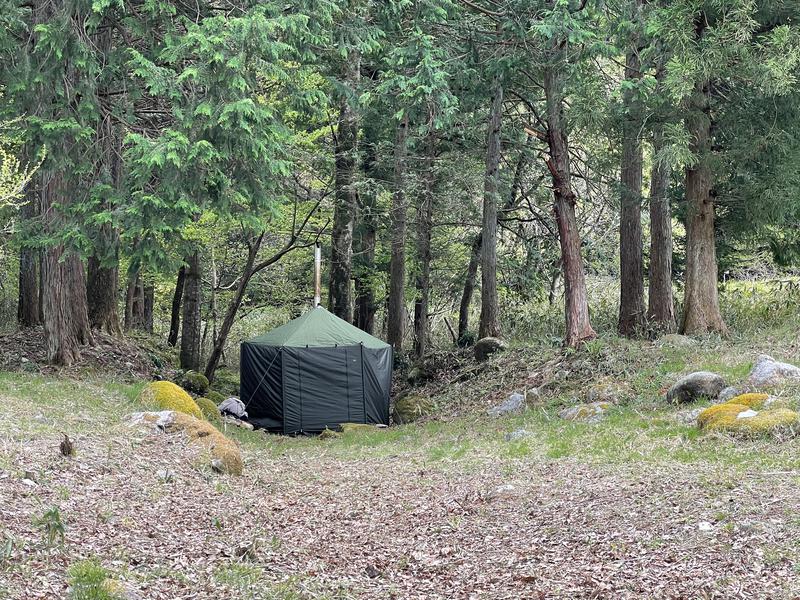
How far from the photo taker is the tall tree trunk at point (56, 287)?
11719 mm

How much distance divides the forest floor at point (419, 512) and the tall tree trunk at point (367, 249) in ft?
28.7

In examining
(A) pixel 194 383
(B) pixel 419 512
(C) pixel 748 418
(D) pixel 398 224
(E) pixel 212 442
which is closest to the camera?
(B) pixel 419 512

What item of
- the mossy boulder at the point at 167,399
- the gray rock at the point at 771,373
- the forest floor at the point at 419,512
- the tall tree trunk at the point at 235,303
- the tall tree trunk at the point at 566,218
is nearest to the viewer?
the forest floor at the point at 419,512

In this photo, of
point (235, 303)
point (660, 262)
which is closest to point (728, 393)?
point (660, 262)

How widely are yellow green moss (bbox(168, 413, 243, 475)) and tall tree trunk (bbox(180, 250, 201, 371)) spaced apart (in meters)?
8.37

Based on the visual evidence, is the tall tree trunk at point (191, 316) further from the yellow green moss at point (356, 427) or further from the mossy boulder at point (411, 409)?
the mossy boulder at point (411, 409)

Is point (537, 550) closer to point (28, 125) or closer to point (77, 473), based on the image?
point (77, 473)

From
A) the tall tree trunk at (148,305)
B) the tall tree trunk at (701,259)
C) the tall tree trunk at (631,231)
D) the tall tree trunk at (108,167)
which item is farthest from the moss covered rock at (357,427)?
the tall tree trunk at (148,305)

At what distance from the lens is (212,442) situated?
8.30m

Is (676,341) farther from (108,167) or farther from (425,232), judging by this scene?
(108,167)

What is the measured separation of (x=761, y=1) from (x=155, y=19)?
836 centimetres

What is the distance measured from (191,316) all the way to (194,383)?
7.06 feet

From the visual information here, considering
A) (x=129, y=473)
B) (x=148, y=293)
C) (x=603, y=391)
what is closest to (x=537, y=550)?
(x=129, y=473)

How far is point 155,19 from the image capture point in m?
11.3
